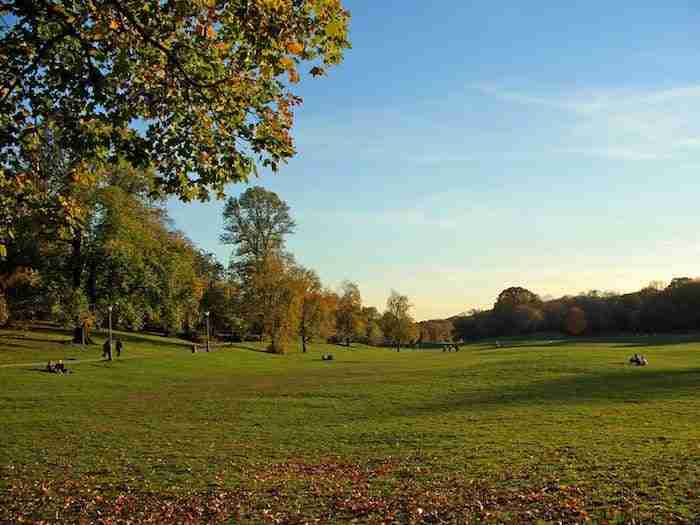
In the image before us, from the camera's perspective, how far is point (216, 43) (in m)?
10.1

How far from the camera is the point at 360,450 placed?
51.8 ft

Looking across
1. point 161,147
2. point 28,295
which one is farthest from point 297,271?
point 161,147

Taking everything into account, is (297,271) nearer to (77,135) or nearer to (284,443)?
(284,443)

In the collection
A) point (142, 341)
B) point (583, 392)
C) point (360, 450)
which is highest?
point (142, 341)

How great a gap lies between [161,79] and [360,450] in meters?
10.00

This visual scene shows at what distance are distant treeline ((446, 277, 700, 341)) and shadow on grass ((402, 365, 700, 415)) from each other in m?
105

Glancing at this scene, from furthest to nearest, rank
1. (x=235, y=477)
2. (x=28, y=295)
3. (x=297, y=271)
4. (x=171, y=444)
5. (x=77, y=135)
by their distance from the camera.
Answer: (x=297, y=271) → (x=28, y=295) → (x=171, y=444) → (x=235, y=477) → (x=77, y=135)

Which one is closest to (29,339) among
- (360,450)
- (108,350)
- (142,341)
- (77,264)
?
(77,264)

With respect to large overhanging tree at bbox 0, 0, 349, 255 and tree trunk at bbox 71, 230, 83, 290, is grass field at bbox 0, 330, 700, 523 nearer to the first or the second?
large overhanging tree at bbox 0, 0, 349, 255

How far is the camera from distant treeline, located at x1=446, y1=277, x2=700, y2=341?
415ft

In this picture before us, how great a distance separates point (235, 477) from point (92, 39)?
8.57m

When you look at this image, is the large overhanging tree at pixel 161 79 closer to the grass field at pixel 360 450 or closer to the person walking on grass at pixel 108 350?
the grass field at pixel 360 450

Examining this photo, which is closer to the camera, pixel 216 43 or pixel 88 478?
pixel 216 43

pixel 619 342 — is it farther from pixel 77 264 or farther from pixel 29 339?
pixel 29 339
